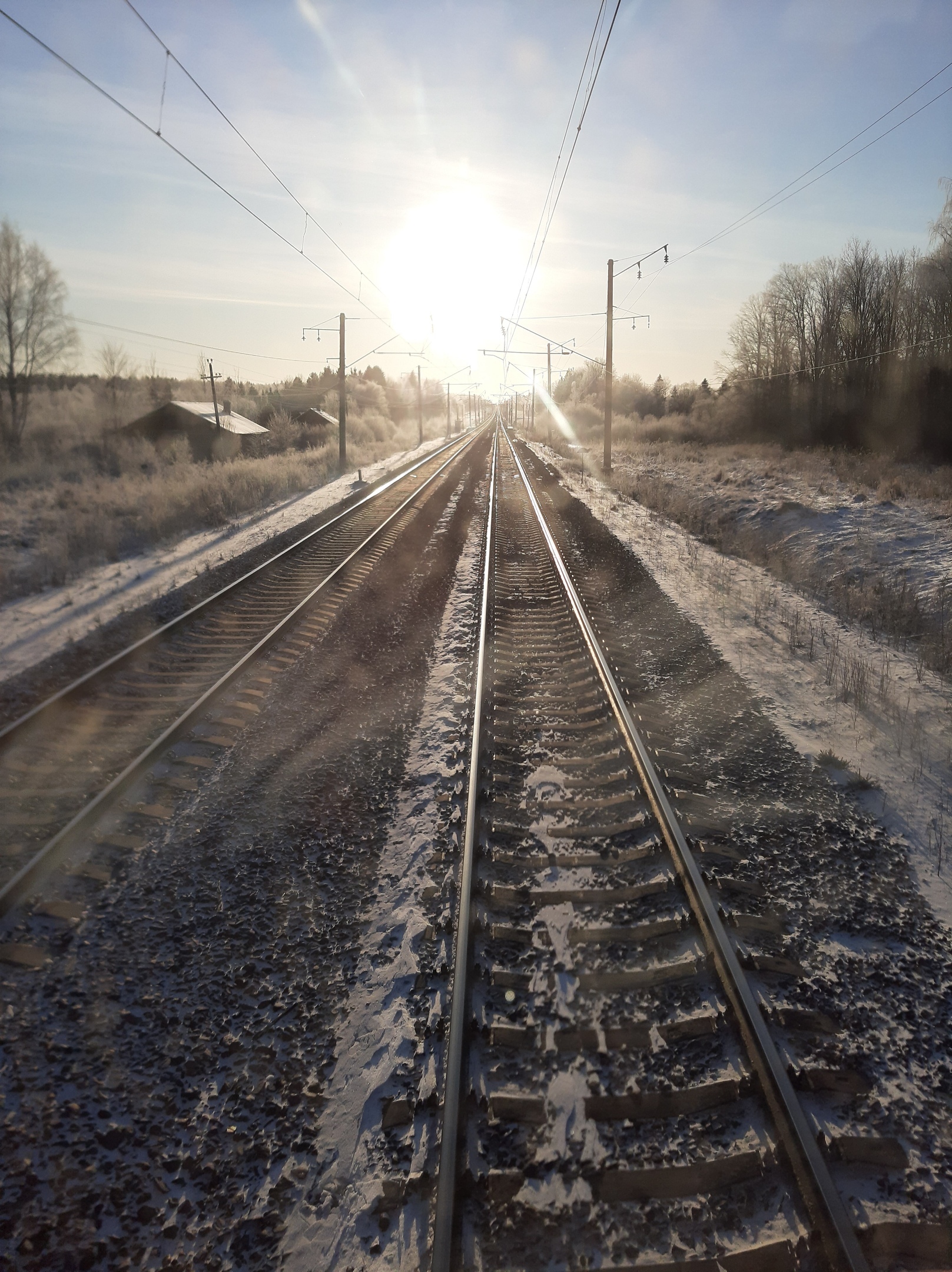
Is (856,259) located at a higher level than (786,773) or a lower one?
higher

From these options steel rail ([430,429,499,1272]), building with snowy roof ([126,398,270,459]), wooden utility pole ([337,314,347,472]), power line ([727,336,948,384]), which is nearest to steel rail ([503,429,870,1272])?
steel rail ([430,429,499,1272])

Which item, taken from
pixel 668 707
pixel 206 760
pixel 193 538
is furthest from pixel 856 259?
pixel 206 760

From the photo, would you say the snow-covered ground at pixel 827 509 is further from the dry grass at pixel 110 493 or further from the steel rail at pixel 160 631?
the dry grass at pixel 110 493

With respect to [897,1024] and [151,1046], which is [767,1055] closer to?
[897,1024]

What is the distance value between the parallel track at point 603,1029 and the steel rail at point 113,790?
265cm

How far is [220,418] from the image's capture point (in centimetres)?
4544

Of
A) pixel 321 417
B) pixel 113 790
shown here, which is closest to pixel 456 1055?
pixel 113 790

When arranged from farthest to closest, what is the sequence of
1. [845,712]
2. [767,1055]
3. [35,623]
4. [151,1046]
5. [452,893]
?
1. [35,623]
2. [845,712]
3. [452,893]
4. [151,1046]
5. [767,1055]

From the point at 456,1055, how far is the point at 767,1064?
4.35 ft

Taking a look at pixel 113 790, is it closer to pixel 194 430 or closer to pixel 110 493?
pixel 110 493

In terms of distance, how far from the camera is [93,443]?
44594 mm

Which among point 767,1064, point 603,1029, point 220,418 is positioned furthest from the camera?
point 220,418

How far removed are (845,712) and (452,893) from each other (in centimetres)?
486

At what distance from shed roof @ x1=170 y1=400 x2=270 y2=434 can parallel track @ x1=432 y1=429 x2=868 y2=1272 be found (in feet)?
145
